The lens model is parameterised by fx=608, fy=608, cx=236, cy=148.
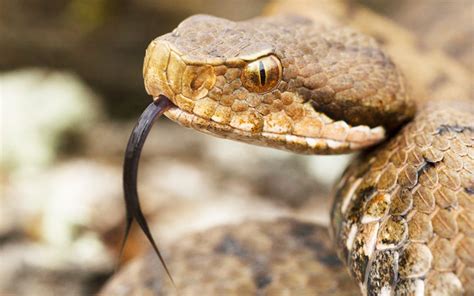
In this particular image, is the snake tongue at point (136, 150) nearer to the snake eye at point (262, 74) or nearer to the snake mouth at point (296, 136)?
the snake mouth at point (296, 136)

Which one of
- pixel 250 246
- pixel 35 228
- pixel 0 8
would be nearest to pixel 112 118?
pixel 0 8

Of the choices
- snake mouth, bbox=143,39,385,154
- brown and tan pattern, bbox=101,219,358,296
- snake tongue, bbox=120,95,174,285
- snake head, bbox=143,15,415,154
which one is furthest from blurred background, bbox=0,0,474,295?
snake mouth, bbox=143,39,385,154

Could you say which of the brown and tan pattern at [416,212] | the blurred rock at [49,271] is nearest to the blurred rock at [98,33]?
A: the blurred rock at [49,271]

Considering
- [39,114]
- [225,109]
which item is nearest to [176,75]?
[225,109]

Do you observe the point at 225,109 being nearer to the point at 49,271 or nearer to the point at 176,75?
the point at 176,75

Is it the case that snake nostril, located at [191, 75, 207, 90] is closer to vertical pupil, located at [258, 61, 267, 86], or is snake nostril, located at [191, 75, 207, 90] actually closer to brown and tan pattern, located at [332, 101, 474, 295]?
vertical pupil, located at [258, 61, 267, 86]

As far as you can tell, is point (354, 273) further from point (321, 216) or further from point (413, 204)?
point (321, 216)
